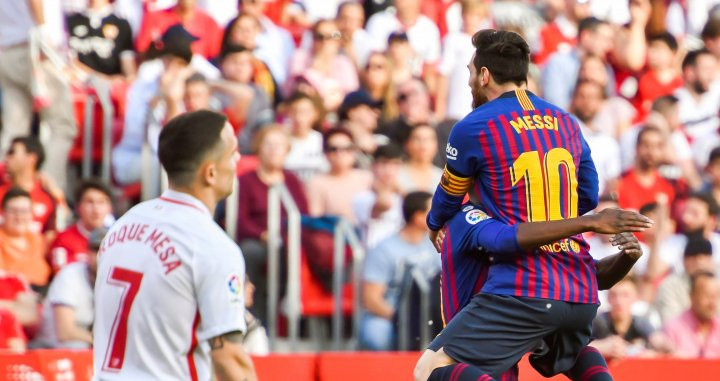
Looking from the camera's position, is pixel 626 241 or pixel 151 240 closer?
pixel 151 240

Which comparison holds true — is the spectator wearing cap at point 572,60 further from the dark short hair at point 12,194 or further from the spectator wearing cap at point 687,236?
the dark short hair at point 12,194

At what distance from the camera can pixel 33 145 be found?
481 inches

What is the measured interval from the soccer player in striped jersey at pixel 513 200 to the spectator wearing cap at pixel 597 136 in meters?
6.99

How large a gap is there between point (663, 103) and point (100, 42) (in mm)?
5668

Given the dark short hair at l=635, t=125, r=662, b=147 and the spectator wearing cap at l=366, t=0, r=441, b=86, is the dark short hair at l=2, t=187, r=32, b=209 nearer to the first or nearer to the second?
the spectator wearing cap at l=366, t=0, r=441, b=86

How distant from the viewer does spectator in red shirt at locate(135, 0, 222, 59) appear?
14.3m

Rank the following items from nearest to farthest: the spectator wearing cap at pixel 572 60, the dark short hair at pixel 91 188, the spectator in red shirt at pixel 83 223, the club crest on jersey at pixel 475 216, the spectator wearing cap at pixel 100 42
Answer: the club crest on jersey at pixel 475 216 → the spectator in red shirt at pixel 83 223 → the dark short hair at pixel 91 188 → the spectator wearing cap at pixel 100 42 → the spectator wearing cap at pixel 572 60

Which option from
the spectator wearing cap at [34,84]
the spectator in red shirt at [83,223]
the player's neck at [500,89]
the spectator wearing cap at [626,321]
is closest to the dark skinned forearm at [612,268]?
the player's neck at [500,89]

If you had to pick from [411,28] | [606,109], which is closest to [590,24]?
[606,109]

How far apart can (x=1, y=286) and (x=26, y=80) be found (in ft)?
9.65

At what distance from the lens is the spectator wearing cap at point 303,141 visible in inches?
524

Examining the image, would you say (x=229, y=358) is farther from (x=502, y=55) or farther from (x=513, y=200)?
(x=502, y=55)

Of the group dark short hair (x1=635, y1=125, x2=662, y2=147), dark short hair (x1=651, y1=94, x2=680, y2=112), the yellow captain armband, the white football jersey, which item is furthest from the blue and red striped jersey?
dark short hair (x1=651, y1=94, x2=680, y2=112)

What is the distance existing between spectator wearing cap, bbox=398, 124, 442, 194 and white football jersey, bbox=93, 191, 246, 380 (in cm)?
742
